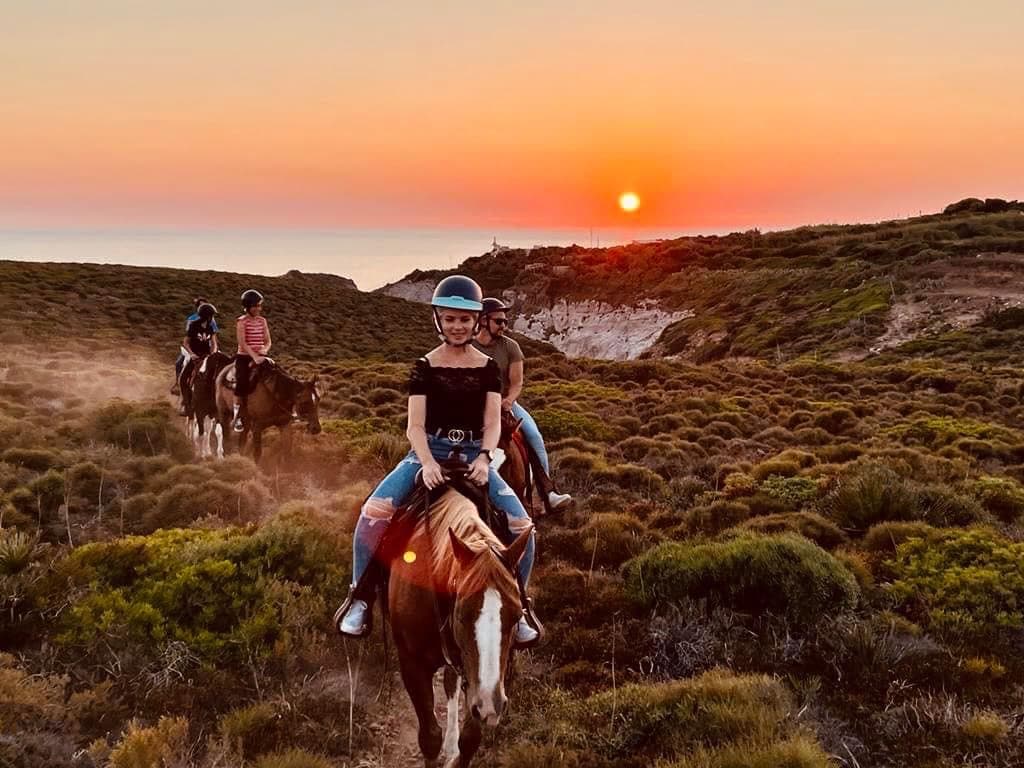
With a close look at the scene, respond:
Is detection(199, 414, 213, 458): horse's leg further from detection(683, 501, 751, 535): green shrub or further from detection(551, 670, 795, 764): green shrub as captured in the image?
detection(551, 670, 795, 764): green shrub

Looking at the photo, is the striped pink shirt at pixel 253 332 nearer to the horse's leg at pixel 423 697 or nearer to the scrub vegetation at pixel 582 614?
the scrub vegetation at pixel 582 614

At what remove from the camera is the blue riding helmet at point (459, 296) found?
4.80 meters

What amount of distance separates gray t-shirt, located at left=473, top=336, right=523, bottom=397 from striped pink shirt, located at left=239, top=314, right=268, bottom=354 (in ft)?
21.6

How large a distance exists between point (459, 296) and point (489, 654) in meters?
2.66

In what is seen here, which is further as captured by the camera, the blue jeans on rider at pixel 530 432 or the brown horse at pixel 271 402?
the brown horse at pixel 271 402

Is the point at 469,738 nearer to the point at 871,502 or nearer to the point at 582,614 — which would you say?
the point at 582,614

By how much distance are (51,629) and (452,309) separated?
4.74m

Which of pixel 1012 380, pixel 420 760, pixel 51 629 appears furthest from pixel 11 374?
pixel 1012 380

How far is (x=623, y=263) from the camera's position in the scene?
86.7m

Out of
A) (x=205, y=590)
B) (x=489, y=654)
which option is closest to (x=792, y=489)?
(x=489, y=654)

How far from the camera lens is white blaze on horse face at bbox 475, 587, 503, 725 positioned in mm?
3207

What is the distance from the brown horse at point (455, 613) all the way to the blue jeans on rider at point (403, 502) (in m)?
0.29

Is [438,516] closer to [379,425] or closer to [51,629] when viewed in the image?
[51,629]

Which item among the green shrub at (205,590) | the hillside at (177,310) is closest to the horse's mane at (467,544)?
the green shrub at (205,590)
